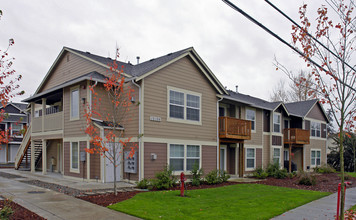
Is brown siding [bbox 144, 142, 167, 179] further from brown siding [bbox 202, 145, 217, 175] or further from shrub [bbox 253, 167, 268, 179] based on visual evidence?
shrub [bbox 253, 167, 268, 179]

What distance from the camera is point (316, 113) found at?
3089cm

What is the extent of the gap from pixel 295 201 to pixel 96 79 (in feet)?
33.2

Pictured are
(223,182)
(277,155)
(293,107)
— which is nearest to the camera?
(223,182)

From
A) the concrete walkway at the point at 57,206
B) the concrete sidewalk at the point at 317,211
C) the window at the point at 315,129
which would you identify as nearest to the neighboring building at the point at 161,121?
the concrete walkway at the point at 57,206

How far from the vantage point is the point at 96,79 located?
50.1ft

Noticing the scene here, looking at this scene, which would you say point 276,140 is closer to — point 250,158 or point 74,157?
point 250,158

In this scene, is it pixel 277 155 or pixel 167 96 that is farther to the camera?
pixel 277 155

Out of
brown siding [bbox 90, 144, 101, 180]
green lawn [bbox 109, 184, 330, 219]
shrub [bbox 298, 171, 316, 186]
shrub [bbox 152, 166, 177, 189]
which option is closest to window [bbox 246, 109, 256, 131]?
shrub [bbox 298, 171, 316, 186]

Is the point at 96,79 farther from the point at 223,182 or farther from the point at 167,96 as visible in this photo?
the point at 223,182

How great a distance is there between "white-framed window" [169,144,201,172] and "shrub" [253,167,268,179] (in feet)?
19.2

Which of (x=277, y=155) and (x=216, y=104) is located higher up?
(x=216, y=104)

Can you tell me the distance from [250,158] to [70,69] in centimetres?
1340

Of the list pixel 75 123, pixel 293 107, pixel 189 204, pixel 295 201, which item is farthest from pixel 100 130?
pixel 293 107

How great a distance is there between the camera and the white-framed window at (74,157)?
655 inches
